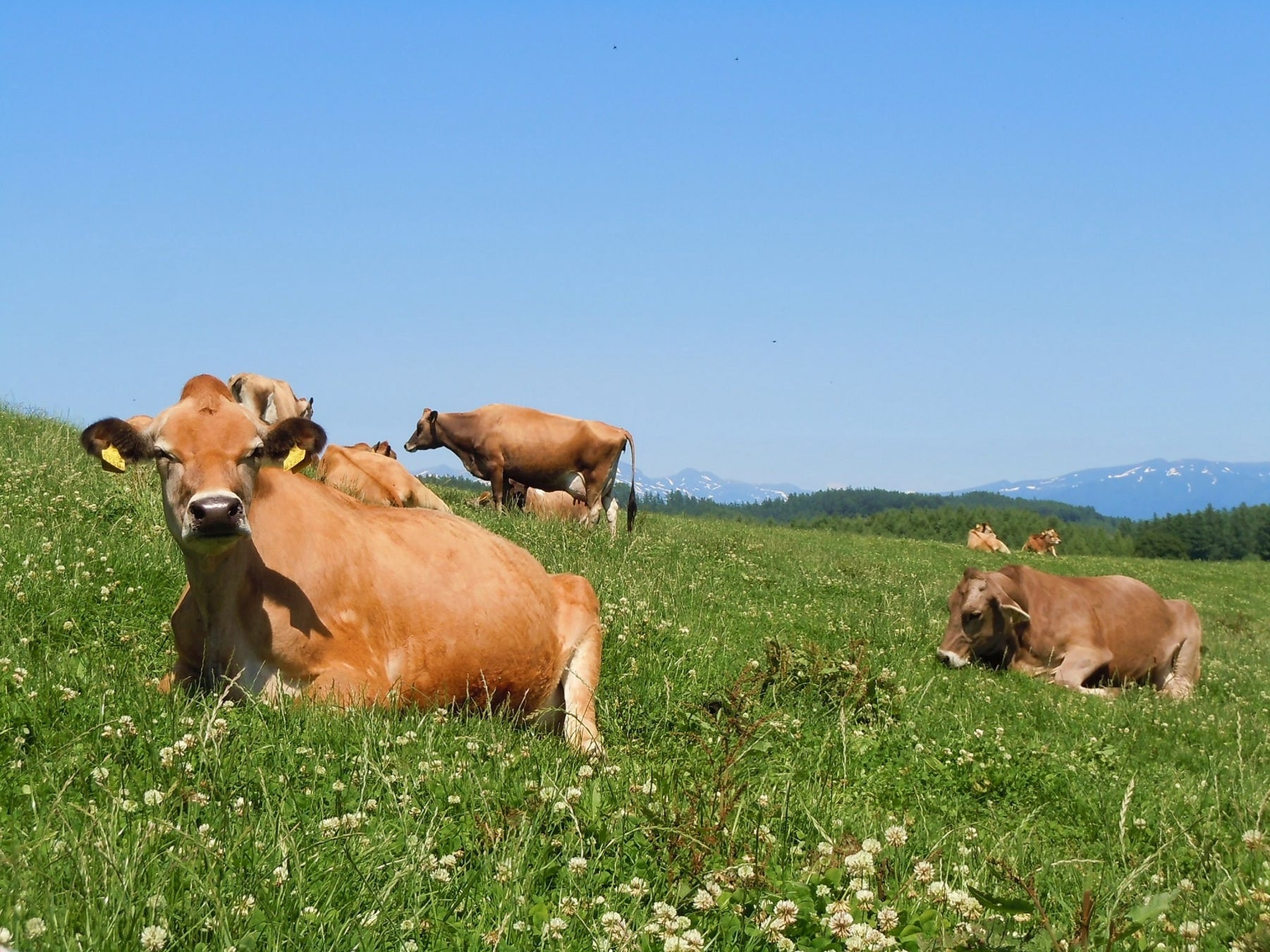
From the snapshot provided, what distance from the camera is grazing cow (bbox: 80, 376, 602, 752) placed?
6098 mm

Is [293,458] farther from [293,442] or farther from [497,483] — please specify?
[497,483]

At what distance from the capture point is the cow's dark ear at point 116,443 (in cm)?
635

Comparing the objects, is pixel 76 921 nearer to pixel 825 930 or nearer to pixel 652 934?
pixel 652 934

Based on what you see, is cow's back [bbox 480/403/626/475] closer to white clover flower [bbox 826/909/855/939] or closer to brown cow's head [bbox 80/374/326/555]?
brown cow's head [bbox 80/374/326/555]

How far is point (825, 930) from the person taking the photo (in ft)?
11.6

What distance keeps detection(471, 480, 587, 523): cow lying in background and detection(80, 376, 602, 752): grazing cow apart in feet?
59.9

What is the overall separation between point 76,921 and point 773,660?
7.04 m

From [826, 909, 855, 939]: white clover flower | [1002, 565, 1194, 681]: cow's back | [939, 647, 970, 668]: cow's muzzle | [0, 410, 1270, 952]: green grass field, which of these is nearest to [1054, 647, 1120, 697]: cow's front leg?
[1002, 565, 1194, 681]: cow's back

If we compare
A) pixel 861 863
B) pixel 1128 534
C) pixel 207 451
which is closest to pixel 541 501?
pixel 207 451

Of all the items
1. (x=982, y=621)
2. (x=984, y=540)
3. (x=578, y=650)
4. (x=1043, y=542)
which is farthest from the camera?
(x=1043, y=542)

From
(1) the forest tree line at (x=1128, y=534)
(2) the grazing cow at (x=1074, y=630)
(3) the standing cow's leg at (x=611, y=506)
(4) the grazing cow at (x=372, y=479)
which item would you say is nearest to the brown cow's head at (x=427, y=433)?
(3) the standing cow's leg at (x=611, y=506)

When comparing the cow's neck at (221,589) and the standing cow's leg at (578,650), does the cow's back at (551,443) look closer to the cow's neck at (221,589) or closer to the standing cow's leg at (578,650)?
the standing cow's leg at (578,650)

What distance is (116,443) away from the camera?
640 cm

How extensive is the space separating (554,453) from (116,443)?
776 inches
